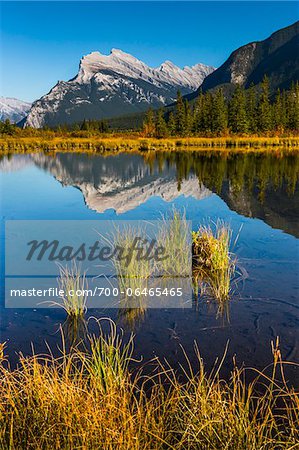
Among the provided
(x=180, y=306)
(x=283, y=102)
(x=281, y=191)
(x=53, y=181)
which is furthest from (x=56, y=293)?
(x=283, y=102)

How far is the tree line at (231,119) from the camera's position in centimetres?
8438

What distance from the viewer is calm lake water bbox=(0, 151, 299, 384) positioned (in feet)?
21.4

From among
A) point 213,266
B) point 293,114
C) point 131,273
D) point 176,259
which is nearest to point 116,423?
point 131,273

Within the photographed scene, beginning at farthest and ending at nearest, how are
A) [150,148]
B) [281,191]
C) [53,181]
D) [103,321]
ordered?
1. [150,148]
2. [53,181]
3. [281,191]
4. [103,321]

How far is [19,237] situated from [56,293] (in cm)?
505

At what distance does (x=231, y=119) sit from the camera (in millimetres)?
85938

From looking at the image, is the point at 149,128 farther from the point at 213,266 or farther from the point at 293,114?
the point at 213,266

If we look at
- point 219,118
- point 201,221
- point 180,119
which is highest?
point 180,119

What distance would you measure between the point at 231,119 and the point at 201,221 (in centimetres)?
7528

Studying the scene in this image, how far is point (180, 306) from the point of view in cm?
787

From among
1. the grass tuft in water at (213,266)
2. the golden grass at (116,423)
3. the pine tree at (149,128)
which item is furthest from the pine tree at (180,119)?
the golden grass at (116,423)

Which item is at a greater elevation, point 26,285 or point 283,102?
point 283,102

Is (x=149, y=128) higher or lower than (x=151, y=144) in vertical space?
higher

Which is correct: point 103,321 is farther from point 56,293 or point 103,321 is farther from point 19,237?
point 19,237
